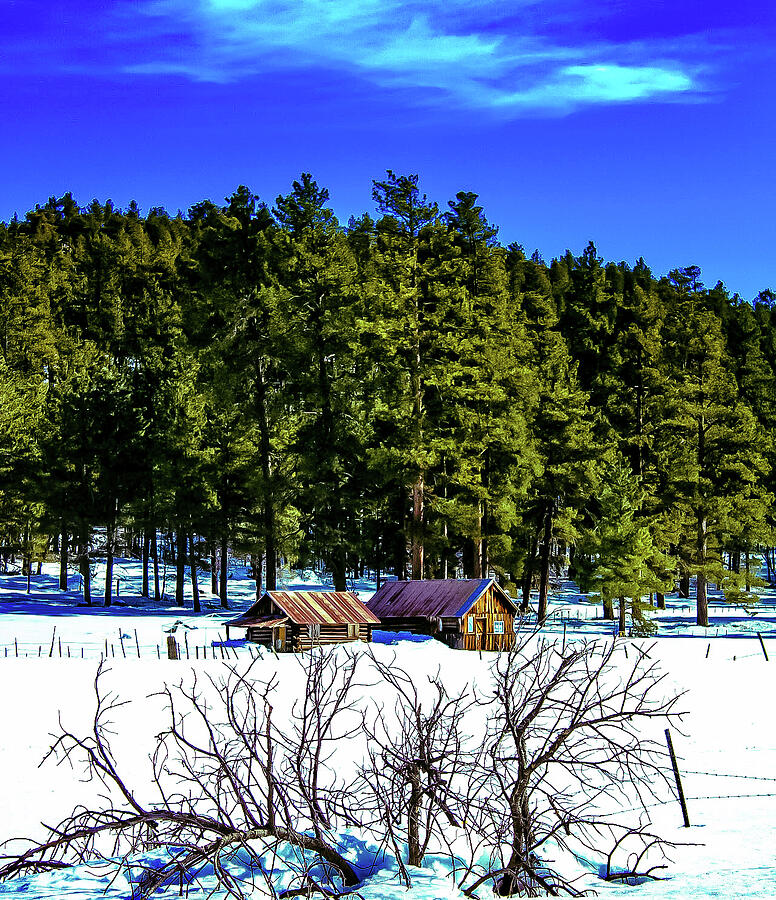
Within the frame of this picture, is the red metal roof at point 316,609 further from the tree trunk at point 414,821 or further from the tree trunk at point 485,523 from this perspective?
the tree trunk at point 414,821

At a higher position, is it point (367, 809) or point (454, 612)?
point (367, 809)

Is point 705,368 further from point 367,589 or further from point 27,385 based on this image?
point 27,385

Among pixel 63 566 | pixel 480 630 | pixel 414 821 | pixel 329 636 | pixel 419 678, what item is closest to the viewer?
pixel 414 821

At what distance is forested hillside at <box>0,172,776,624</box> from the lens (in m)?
45.1

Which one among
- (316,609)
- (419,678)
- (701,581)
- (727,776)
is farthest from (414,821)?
(701,581)

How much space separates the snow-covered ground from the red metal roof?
5.89 ft

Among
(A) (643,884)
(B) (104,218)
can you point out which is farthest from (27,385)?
(B) (104,218)

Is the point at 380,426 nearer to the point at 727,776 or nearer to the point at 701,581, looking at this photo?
the point at 701,581

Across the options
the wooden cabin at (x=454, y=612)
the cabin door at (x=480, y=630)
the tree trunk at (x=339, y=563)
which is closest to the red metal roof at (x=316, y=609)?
the wooden cabin at (x=454, y=612)

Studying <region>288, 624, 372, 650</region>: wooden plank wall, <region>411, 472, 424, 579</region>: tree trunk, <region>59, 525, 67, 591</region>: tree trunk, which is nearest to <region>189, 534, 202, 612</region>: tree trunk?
<region>59, 525, 67, 591</region>: tree trunk

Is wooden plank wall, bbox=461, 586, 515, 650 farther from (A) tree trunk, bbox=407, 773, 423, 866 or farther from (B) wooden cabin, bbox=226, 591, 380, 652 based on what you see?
(A) tree trunk, bbox=407, 773, 423, 866

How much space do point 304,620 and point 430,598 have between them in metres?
6.67

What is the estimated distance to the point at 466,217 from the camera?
59.3 metres

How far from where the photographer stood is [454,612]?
39.2 meters
